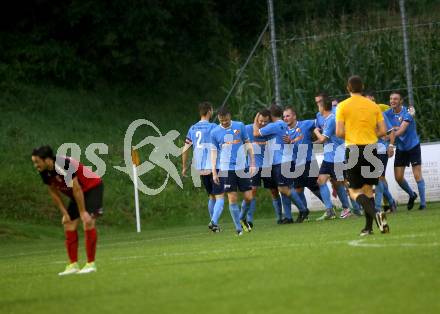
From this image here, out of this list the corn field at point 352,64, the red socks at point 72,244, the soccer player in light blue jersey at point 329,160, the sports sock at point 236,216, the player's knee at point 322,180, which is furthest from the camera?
the corn field at point 352,64

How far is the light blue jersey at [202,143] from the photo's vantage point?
22.3 metres

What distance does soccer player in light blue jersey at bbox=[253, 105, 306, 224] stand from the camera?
23391 millimetres

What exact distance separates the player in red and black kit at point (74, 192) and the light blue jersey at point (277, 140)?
877 cm

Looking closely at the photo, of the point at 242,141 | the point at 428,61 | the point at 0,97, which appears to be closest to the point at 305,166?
the point at 242,141

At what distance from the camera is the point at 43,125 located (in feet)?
115

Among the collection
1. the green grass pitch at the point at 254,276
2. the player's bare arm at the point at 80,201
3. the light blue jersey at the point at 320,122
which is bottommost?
the green grass pitch at the point at 254,276

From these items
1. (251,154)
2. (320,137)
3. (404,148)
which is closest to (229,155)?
(251,154)

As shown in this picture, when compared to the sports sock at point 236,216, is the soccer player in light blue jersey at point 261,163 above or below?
above

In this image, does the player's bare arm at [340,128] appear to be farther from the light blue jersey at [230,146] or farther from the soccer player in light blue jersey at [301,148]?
the soccer player in light blue jersey at [301,148]

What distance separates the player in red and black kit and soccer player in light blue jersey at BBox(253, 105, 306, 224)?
8.82 metres

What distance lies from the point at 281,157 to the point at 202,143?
1972mm

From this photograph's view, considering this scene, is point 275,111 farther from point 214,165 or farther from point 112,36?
point 112,36

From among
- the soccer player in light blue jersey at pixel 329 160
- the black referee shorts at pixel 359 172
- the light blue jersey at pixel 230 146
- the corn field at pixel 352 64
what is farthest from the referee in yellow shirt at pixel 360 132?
the corn field at pixel 352 64

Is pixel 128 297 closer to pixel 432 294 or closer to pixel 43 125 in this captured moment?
pixel 432 294
